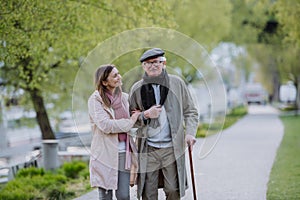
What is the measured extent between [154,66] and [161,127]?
2.02 feet

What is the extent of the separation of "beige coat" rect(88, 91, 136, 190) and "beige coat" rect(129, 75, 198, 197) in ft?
0.84

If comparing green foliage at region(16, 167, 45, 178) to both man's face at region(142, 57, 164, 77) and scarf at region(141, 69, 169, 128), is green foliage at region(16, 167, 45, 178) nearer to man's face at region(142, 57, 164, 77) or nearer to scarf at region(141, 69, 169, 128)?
scarf at region(141, 69, 169, 128)

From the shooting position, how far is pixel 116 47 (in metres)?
Answer: 10.6

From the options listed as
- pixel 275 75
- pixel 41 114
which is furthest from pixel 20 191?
pixel 275 75

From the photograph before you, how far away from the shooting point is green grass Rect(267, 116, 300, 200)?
871cm

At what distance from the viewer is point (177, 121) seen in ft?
18.4

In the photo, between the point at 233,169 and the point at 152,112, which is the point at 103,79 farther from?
the point at 233,169

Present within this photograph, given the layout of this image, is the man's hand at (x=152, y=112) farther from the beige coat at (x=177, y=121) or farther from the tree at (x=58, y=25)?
the tree at (x=58, y=25)

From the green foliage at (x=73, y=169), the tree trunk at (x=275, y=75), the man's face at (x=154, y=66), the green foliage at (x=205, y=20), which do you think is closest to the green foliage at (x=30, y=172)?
the green foliage at (x=73, y=169)

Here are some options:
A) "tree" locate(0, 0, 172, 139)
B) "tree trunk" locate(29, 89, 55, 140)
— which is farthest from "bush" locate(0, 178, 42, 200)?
"tree trunk" locate(29, 89, 55, 140)

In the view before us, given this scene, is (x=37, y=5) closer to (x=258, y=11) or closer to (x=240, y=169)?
(x=240, y=169)

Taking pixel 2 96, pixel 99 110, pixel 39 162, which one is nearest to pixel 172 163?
pixel 99 110

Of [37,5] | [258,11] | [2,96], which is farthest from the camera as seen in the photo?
[258,11]

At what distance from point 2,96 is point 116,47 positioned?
8405mm
